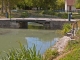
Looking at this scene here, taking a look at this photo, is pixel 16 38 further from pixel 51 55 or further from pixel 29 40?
pixel 51 55

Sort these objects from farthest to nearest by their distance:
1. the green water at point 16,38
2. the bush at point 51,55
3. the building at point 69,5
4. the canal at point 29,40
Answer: the building at point 69,5 < the green water at point 16,38 < the canal at point 29,40 < the bush at point 51,55

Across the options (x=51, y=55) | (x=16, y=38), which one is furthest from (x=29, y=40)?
(x=51, y=55)

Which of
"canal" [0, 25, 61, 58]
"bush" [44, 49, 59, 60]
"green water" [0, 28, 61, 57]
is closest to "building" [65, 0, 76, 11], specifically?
"green water" [0, 28, 61, 57]

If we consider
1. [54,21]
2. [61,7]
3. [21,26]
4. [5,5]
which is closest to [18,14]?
[5,5]

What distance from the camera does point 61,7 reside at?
77.7 metres

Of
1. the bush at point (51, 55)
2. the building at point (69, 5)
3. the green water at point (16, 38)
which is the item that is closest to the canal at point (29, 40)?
the green water at point (16, 38)

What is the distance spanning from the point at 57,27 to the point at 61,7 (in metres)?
41.7

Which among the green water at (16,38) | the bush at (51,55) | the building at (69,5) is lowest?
the green water at (16,38)

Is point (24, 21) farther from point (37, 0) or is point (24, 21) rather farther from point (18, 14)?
point (37, 0)

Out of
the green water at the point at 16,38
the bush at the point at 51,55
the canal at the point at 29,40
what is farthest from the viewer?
the green water at the point at 16,38

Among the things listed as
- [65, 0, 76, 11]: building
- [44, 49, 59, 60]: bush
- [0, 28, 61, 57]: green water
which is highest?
[65, 0, 76, 11]: building

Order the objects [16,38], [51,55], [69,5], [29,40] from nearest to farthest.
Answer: [51,55]
[29,40]
[16,38]
[69,5]

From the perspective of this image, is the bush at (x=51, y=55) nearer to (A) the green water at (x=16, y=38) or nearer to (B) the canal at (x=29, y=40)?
(B) the canal at (x=29, y=40)

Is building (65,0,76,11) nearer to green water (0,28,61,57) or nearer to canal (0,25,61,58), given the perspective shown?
green water (0,28,61,57)
